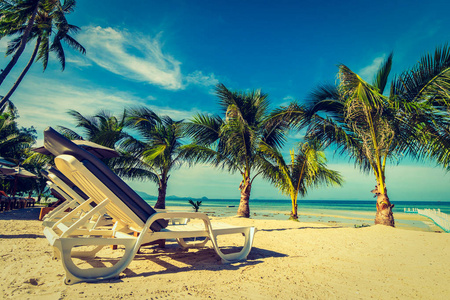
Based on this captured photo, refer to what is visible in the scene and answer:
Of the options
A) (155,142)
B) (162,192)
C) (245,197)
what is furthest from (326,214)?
(155,142)

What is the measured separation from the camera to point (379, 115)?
7.33 metres

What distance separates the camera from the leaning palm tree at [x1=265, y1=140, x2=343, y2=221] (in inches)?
347

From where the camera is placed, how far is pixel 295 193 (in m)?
9.55

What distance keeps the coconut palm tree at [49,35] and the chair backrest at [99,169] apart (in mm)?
8011

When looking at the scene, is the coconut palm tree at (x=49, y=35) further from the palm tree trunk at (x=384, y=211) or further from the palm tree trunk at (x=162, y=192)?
the palm tree trunk at (x=384, y=211)

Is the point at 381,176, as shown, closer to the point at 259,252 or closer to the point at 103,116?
the point at 259,252

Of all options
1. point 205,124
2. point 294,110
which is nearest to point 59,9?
point 205,124

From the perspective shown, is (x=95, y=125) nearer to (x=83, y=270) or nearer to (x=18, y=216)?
(x=18, y=216)

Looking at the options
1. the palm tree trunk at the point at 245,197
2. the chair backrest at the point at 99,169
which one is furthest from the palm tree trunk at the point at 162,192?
the chair backrest at the point at 99,169

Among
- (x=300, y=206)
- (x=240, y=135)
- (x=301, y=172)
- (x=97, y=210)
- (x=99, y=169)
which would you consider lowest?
(x=300, y=206)

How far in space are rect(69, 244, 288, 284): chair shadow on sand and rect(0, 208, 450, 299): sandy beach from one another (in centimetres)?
1

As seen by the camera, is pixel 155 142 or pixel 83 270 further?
pixel 155 142

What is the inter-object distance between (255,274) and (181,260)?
4.02 feet

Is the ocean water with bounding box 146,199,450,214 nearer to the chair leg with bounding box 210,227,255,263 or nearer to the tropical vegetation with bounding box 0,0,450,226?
the tropical vegetation with bounding box 0,0,450,226
